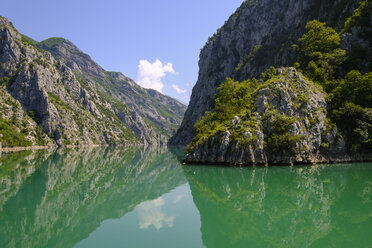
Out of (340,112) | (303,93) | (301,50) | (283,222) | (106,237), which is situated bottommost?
(106,237)

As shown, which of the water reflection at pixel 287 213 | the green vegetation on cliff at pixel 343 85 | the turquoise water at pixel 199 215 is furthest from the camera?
the green vegetation on cliff at pixel 343 85

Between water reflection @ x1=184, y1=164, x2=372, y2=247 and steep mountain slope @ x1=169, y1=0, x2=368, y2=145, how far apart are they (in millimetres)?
77013

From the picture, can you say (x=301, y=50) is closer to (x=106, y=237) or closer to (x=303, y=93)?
(x=303, y=93)

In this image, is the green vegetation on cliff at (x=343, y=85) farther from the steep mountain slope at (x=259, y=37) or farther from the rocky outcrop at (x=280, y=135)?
the steep mountain slope at (x=259, y=37)

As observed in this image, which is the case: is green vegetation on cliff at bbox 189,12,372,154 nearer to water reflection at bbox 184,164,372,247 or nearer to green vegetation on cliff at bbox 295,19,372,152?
green vegetation on cliff at bbox 295,19,372,152

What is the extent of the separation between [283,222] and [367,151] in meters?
47.1

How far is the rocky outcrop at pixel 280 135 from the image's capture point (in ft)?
160

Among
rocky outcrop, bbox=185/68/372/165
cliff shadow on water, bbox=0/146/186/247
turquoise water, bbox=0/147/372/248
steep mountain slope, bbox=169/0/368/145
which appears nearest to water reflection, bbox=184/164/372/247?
turquoise water, bbox=0/147/372/248

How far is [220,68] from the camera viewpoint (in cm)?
17900

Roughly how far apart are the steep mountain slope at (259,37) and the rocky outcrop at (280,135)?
46715mm

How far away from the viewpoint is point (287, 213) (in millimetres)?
18438

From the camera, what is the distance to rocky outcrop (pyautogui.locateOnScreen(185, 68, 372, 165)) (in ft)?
160

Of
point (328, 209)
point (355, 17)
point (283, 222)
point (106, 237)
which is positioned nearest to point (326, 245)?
point (283, 222)

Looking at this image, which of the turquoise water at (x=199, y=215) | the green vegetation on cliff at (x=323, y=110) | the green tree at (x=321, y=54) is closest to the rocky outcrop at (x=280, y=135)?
the green vegetation on cliff at (x=323, y=110)
